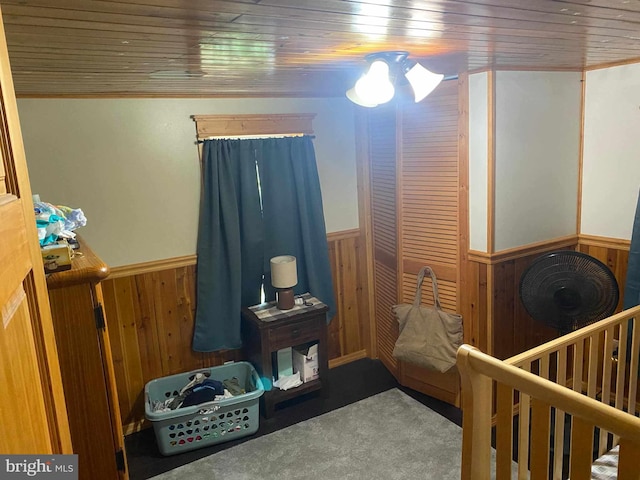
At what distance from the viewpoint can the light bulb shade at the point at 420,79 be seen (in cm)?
230

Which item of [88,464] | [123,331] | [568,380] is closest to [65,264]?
[88,464]

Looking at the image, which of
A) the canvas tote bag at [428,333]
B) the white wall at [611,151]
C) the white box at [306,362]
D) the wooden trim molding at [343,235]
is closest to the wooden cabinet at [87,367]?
the white box at [306,362]

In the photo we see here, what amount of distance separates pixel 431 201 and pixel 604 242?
3.80 ft

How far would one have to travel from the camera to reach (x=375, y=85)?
85.4 inches

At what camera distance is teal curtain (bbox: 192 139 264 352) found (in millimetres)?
3375

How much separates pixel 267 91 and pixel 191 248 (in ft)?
3.83

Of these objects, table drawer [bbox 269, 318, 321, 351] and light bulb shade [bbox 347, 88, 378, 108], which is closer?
light bulb shade [bbox 347, 88, 378, 108]

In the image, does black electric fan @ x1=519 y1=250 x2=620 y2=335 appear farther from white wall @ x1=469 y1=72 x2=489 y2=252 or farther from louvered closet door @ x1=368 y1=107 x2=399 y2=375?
louvered closet door @ x1=368 y1=107 x2=399 y2=375

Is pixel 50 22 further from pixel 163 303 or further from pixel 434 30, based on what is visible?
pixel 163 303

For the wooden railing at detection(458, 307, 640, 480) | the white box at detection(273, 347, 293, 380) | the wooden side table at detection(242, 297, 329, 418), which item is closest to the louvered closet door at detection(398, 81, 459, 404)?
the wooden side table at detection(242, 297, 329, 418)

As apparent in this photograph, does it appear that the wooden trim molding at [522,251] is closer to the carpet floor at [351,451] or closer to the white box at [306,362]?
the carpet floor at [351,451]

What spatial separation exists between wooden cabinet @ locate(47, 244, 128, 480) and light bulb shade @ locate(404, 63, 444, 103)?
1.55 metres

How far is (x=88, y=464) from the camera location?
180 cm

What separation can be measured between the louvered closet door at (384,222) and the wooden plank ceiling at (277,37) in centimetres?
85
